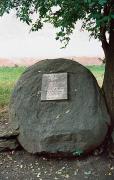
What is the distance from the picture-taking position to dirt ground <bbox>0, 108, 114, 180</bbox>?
5.56 metres

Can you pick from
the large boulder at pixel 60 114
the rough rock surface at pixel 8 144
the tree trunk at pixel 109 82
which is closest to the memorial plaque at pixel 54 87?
the large boulder at pixel 60 114

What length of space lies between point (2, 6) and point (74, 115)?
1.67 m

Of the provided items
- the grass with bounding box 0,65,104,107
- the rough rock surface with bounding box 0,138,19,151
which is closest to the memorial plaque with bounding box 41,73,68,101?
the rough rock surface with bounding box 0,138,19,151

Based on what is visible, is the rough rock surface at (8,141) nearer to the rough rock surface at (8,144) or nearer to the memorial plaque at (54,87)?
the rough rock surface at (8,144)

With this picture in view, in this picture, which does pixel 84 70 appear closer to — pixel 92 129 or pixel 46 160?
pixel 92 129

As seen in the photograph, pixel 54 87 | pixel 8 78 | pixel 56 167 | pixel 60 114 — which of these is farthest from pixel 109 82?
pixel 8 78

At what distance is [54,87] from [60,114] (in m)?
0.49

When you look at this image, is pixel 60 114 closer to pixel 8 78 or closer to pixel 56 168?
pixel 56 168

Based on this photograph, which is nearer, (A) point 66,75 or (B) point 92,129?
(B) point 92,129

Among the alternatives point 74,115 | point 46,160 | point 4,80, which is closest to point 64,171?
point 46,160

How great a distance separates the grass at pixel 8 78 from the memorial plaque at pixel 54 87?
2.45 m

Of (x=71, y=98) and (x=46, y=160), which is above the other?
(x=71, y=98)

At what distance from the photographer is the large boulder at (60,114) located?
5609mm

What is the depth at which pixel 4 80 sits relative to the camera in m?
10.7
